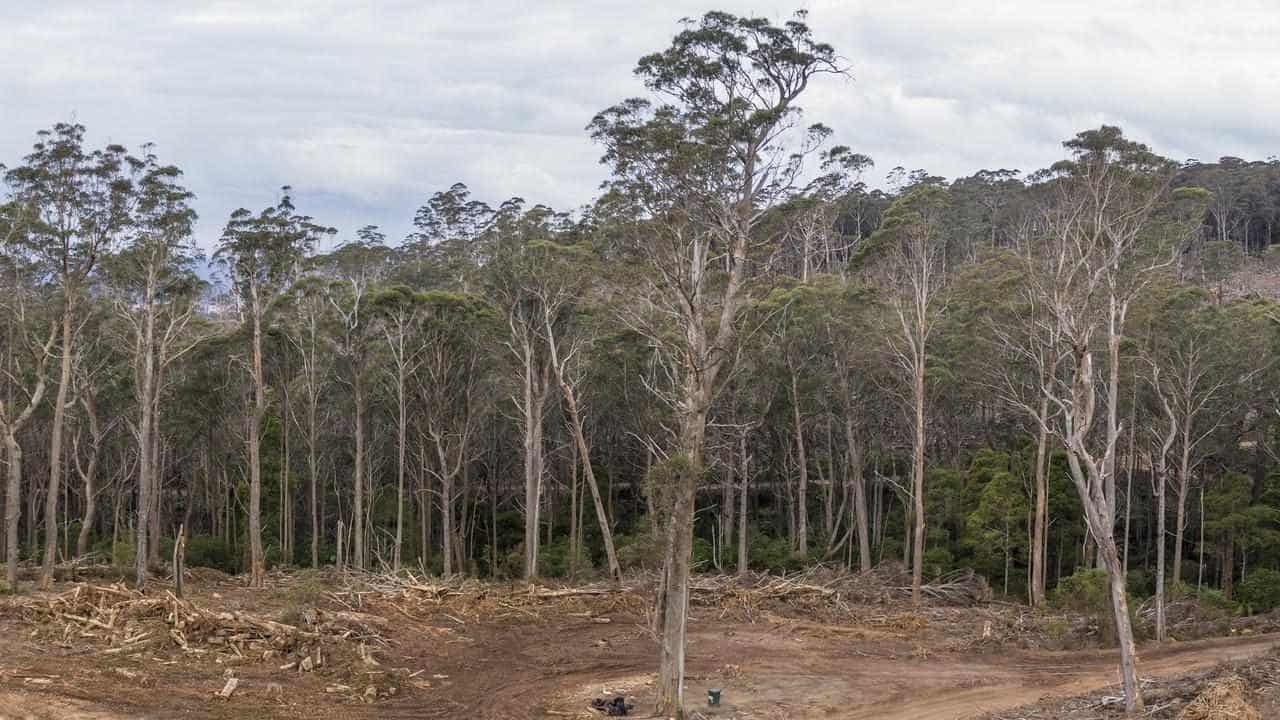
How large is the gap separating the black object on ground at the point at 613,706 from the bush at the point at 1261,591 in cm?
2037

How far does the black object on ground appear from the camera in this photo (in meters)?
15.8

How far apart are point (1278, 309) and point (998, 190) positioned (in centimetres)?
4008

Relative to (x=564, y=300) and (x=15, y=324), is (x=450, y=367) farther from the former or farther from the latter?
(x=15, y=324)

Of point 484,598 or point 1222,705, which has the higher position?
point 1222,705

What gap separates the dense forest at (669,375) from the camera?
21.9 metres

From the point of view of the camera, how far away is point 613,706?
15.9 metres

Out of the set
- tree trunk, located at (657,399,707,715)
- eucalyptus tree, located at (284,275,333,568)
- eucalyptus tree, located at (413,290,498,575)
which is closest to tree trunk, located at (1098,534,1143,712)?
tree trunk, located at (657,399,707,715)

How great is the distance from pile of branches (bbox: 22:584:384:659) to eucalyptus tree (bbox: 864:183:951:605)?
1441 cm

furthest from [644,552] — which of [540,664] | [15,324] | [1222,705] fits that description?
[15,324]

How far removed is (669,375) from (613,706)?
8.87m

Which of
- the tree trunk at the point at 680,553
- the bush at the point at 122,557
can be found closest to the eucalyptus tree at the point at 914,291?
the tree trunk at the point at 680,553

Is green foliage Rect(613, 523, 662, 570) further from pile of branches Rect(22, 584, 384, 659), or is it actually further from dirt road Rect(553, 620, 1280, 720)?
pile of branches Rect(22, 584, 384, 659)

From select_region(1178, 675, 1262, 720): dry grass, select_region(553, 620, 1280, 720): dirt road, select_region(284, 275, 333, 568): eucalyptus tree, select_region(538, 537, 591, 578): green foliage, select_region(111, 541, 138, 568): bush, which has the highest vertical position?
select_region(284, 275, 333, 568): eucalyptus tree

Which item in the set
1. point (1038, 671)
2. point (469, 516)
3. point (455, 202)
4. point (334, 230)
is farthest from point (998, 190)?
point (1038, 671)
